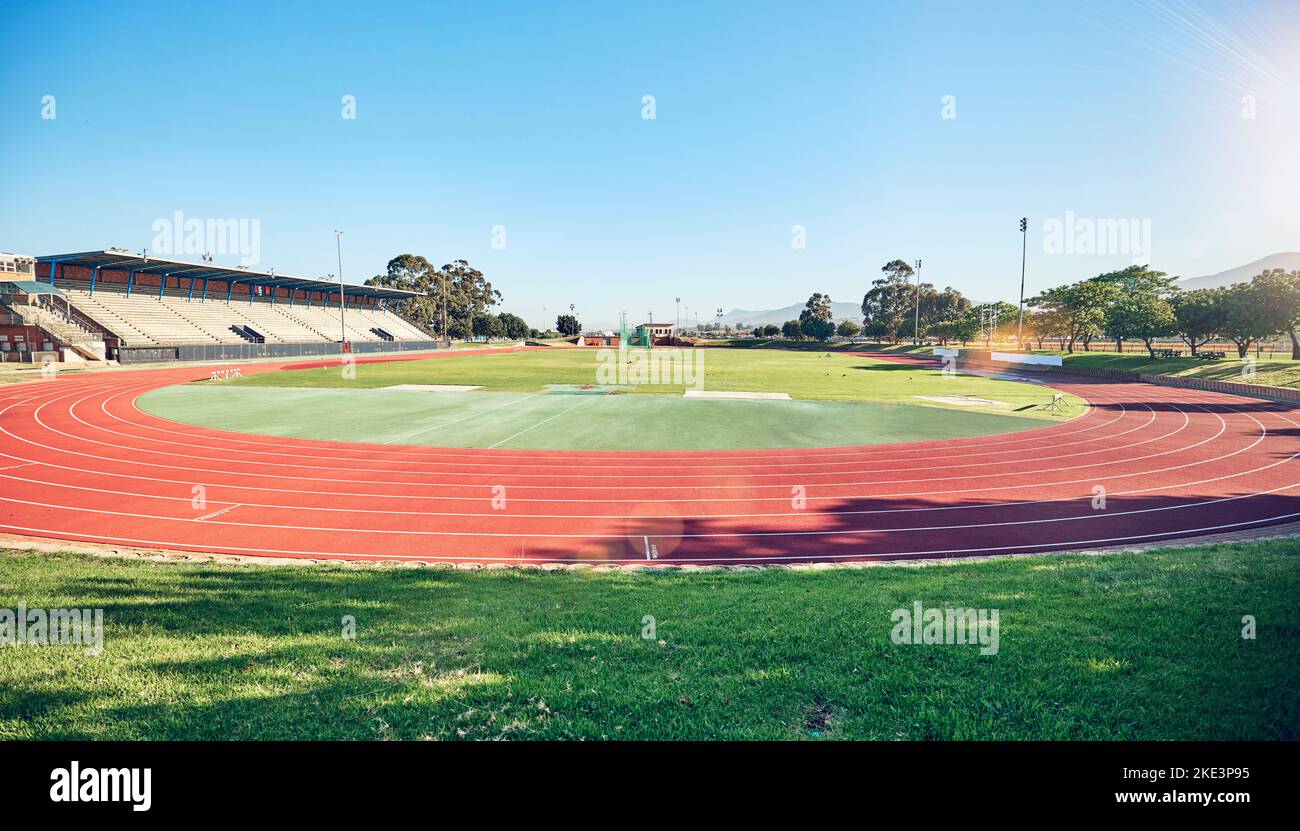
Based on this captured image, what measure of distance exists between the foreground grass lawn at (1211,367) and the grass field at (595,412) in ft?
36.7

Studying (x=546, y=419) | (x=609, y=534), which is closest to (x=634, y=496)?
(x=609, y=534)

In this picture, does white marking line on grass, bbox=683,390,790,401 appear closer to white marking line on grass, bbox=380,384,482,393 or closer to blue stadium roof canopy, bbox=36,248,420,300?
white marking line on grass, bbox=380,384,482,393

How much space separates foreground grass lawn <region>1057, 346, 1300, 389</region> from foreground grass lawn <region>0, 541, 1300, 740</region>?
3845 cm

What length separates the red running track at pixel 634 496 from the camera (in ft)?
36.8

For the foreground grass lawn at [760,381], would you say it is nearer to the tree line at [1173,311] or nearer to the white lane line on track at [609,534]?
the white lane line on track at [609,534]

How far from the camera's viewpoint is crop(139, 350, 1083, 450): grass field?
821 inches

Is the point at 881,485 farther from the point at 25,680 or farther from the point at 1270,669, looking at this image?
the point at 25,680

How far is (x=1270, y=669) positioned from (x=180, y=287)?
80.0 metres

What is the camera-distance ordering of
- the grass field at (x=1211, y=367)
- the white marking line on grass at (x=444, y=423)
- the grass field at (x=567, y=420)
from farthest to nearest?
the grass field at (x=1211, y=367) → the grass field at (x=567, y=420) → the white marking line on grass at (x=444, y=423)

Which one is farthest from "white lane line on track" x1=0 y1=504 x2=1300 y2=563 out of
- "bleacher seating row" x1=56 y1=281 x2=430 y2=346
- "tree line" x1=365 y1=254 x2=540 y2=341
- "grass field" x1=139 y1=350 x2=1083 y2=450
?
"tree line" x1=365 y1=254 x2=540 y2=341

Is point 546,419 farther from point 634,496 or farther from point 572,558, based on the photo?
point 572,558

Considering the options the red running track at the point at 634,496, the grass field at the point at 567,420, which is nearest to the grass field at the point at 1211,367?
the red running track at the point at 634,496
